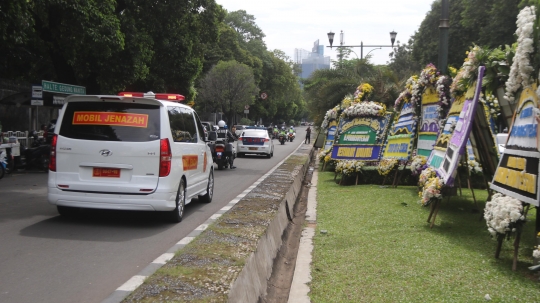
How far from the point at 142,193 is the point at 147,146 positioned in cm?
74

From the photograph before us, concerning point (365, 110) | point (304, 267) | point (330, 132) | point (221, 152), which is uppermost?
point (365, 110)

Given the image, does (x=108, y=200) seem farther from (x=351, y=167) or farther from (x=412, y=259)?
(x=351, y=167)

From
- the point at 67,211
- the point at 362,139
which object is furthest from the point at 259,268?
the point at 362,139

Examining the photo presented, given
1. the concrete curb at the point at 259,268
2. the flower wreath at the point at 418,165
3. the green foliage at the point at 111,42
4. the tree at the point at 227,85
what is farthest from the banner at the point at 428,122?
the tree at the point at 227,85

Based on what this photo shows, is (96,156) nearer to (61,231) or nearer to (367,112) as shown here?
(61,231)

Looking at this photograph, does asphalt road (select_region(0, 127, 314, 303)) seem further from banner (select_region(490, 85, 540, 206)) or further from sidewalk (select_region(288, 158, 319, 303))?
banner (select_region(490, 85, 540, 206))

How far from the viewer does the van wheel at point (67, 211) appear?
31.6ft

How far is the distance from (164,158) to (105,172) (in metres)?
0.94

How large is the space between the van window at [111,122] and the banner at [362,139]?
32.2 feet

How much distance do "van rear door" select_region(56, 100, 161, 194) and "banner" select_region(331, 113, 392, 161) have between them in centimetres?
986

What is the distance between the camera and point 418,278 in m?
6.30

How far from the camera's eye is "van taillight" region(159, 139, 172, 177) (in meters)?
8.97

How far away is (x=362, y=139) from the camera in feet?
59.0

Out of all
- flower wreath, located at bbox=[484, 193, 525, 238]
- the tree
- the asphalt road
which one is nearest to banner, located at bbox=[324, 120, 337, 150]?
the asphalt road
